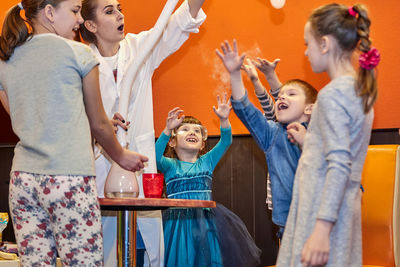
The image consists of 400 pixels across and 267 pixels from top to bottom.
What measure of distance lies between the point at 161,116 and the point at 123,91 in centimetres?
133

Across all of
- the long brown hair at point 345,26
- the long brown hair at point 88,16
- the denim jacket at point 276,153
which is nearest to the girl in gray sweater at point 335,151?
the long brown hair at point 345,26

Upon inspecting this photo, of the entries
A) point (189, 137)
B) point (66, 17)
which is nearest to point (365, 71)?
point (66, 17)

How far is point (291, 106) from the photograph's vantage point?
221 centimetres

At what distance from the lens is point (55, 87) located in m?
1.57

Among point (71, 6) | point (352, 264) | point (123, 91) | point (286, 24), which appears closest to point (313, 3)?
point (286, 24)

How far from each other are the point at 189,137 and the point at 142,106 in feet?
1.79

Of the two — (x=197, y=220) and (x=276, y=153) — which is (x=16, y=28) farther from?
(x=197, y=220)

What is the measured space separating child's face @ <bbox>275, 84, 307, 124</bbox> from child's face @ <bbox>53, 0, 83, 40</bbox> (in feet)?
2.95

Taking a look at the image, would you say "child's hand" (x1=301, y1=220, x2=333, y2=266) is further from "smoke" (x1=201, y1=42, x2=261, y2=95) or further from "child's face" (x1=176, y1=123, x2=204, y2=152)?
"smoke" (x1=201, y1=42, x2=261, y2=95)

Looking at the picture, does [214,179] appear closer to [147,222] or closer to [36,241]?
[147,222]

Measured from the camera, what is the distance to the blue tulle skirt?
108 inches

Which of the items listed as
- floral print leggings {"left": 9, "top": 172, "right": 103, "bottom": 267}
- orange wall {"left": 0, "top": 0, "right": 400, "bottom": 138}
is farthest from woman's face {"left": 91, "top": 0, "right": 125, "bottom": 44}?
floral print leggings {"left": 9, "top": 172, "right": 103, "bottom": 267}

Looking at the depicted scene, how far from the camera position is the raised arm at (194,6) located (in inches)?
103

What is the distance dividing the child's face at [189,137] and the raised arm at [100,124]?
1.25 meters
